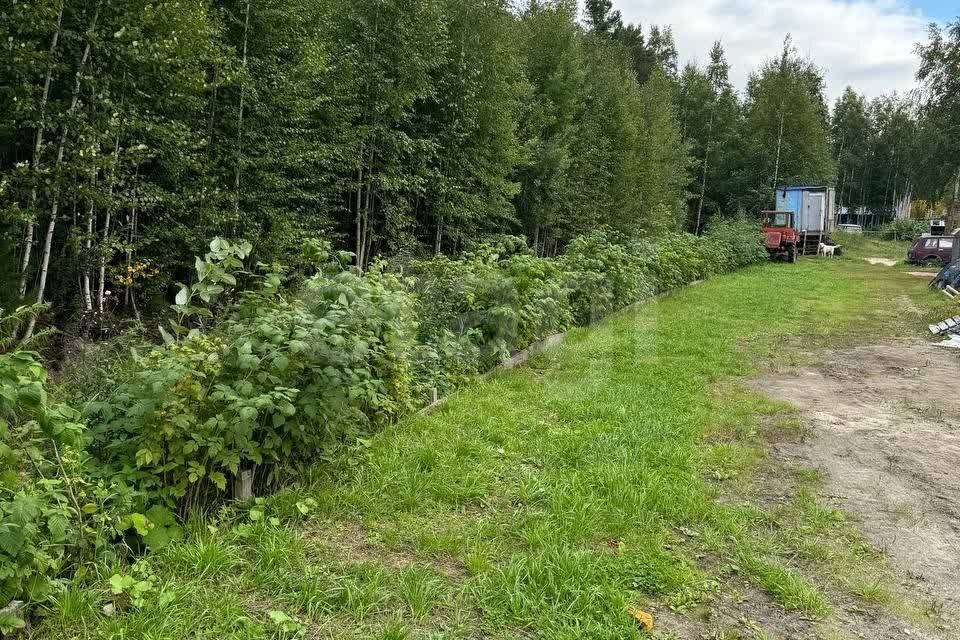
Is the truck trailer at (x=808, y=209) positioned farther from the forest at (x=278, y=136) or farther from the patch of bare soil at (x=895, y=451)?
the patch of bare soil at (x=895, y=451)

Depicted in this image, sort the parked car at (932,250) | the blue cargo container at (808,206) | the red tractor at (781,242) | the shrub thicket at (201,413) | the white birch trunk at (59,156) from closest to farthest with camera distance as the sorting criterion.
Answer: the shrub thicket at (201,413), the white birch trunk at (59,156), the parked car at (932,250), the red tractor at (781,242), the blue cargo container at (808,206)

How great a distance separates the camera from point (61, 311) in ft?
21.5

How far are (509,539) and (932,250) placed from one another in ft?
79.4

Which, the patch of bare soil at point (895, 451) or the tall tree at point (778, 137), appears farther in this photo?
the tall tree at point (778, 137)

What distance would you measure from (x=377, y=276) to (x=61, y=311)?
4.44 meters

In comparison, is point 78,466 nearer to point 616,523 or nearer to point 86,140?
point 616,523

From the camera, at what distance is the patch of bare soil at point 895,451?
273cm

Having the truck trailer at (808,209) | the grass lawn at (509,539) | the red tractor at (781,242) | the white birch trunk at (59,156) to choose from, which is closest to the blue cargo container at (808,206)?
the truck trailer at (808,209)

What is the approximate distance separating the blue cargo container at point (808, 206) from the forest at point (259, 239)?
838cm

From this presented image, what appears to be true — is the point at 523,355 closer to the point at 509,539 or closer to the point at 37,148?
the point at 509,539


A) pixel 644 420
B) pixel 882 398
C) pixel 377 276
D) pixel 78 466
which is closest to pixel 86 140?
pixel 377 276

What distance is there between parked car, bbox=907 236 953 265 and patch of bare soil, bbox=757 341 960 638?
57.5ft

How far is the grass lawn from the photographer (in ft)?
6.98

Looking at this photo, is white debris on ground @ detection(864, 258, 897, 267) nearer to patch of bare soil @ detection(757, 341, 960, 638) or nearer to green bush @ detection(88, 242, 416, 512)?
patch of bare soil @ detection(757, 341, 960, 638)
